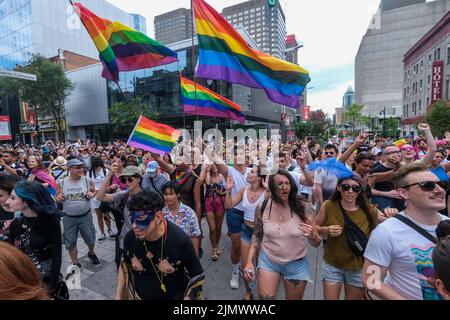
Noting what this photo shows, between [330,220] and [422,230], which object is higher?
[422,230]

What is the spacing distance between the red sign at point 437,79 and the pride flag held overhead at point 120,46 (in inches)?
1587

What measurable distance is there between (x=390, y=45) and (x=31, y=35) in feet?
273

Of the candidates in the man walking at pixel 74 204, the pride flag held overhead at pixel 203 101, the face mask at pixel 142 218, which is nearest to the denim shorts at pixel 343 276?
the face mask at pixel 142 218

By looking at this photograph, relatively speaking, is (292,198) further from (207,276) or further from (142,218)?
(207,276)

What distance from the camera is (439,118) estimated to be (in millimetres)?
24344

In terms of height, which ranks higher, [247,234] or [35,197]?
[35,197]

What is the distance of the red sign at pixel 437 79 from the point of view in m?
31.9

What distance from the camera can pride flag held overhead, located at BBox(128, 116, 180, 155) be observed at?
4148 mm

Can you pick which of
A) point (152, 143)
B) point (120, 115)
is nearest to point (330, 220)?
point (152, 143)

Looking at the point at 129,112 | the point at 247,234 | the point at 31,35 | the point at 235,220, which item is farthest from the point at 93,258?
the point at 31,35
